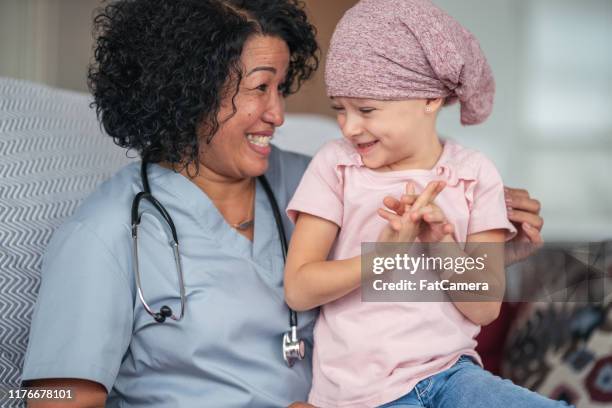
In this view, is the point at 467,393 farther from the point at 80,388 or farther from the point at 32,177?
the point at 32,177

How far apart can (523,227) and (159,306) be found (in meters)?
0.71

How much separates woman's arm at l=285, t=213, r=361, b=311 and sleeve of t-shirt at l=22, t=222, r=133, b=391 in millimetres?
292

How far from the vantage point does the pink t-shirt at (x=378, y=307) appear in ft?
4.40

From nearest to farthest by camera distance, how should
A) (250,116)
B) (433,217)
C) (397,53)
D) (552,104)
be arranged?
(433,217) → (397,53) → (250,116) → (552,104)

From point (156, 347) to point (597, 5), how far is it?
3823 millimetres

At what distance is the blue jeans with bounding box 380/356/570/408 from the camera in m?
1.26

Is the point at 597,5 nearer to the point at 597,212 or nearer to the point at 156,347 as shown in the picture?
the point at 597,212

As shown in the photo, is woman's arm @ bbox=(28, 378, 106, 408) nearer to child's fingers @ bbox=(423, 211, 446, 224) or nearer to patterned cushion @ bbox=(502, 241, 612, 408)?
child's fingers @ bbox=(423, 211, 446, 224)

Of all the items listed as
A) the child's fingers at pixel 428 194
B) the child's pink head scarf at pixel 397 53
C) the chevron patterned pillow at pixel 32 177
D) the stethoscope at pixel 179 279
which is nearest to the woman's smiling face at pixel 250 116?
the stethoscope at pixel 179 279

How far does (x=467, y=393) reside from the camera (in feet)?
4.25

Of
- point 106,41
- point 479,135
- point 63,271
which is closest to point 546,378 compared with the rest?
point 63,271

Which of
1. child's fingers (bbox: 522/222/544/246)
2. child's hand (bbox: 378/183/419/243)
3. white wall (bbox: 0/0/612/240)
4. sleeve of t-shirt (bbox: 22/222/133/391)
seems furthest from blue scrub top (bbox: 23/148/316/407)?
white wall (bbox: 0/0/612/240)

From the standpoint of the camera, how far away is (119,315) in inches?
54.7

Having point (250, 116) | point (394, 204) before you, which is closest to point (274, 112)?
point (250, 116)
